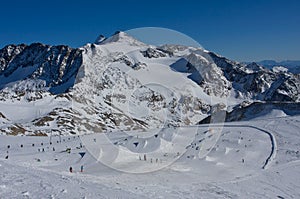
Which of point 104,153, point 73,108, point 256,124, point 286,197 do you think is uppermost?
point 73,108

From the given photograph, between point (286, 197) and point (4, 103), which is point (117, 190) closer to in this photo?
point (286, 197)

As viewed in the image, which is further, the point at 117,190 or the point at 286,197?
the point at 286,197

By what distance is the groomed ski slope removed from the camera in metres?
20.4

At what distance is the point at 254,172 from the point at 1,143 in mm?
43435

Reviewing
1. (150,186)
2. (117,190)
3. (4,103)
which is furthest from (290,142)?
(4,103)

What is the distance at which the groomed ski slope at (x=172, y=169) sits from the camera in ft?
66.9

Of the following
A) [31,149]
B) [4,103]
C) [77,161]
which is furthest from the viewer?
[4,103]

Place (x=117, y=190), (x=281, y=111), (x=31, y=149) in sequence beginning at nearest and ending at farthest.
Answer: (x=117, y=190), (x=31, y=149), (x=281, y=111)

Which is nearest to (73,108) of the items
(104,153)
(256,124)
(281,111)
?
(281,111)

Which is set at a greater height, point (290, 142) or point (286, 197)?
point (290, 142)

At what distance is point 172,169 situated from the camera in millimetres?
33969

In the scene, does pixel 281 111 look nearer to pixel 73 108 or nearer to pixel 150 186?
pixel 150 186

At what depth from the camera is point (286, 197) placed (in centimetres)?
2558

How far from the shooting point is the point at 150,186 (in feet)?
79.6
